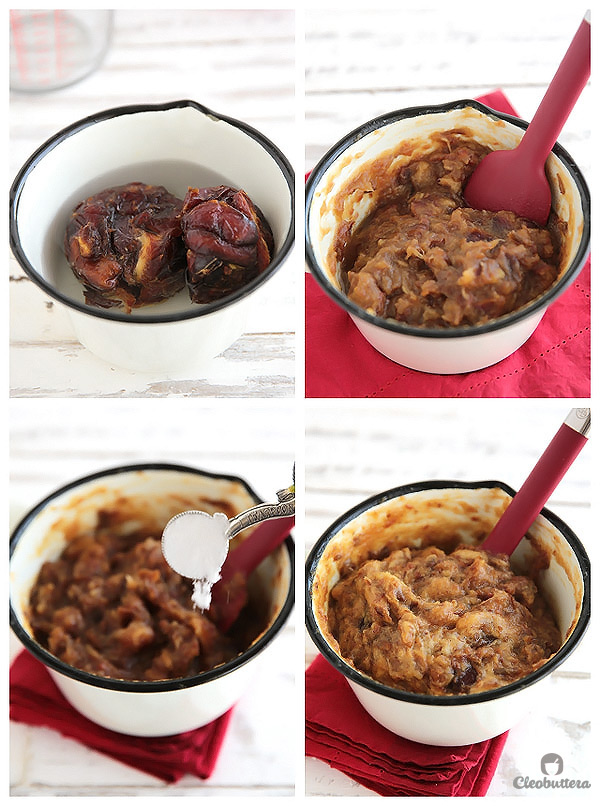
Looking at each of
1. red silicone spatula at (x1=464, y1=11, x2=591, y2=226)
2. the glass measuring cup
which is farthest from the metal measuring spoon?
the glass measuring cup

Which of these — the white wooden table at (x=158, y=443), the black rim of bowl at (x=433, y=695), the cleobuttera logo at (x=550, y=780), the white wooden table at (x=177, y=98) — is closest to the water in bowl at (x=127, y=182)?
the white wooden table at (x=177, y=98)

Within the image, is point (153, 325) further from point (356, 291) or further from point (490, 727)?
point (490, 727)

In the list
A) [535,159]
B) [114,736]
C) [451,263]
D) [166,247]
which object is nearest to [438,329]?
[451,263]

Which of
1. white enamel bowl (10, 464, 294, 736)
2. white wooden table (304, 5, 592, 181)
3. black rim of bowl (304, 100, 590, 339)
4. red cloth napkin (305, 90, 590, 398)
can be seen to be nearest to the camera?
black rim of bowl (304, 100, 590, 339)

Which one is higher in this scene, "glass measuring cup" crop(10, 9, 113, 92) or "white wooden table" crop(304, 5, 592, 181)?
"white wooden table" crop(304, 5, 592, 181)

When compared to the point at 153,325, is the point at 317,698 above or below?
below

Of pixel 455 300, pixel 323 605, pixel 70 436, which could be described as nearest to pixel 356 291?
pixel 455 300

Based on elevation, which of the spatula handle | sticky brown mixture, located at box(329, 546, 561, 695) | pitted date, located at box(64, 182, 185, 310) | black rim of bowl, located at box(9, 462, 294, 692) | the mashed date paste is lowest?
the mashed date paste

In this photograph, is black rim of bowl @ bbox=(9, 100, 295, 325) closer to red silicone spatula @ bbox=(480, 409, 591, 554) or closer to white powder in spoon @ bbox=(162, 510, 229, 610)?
white powder in spoon @ bbox=(162, 510, 229, 610)
